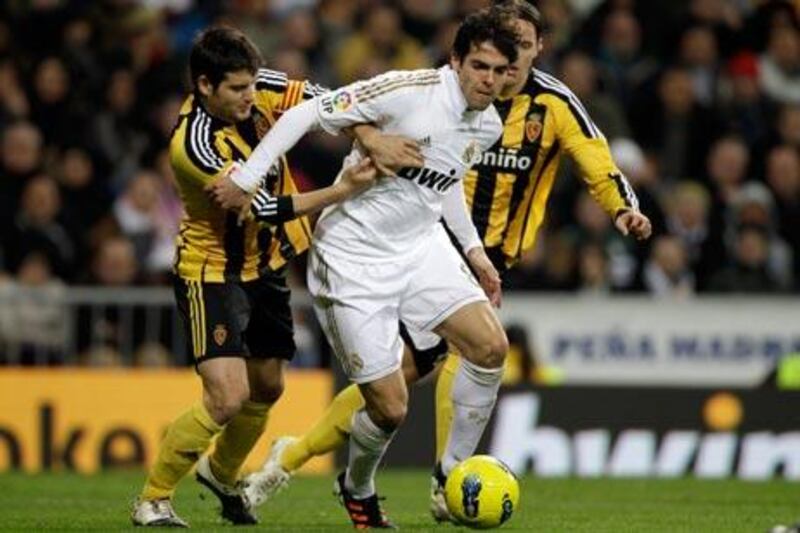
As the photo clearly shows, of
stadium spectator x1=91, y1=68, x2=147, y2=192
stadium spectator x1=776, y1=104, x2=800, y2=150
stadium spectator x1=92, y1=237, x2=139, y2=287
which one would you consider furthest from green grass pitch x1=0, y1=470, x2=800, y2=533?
stadium spectator x1=776, y1=104, x2=800, y2=150

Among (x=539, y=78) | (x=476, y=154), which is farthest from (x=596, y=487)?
(x=476, y=154)

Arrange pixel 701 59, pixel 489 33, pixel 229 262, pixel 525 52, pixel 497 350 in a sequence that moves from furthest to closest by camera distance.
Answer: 1. pixel 701 59
2. pixel 525 52
3. pixel 229 262
4. pixel 497 350
5. pixel 489 33

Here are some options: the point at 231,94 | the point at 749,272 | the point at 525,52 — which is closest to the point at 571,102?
the point at 525,52

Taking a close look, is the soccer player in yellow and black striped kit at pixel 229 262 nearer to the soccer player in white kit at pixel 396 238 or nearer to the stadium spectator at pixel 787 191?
the soccer player in white kit at pixel 396 238

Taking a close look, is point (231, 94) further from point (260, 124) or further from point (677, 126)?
point (677, 126)

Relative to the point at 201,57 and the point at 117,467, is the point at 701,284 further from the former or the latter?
the point at 201,57

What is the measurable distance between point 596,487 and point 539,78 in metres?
3.37

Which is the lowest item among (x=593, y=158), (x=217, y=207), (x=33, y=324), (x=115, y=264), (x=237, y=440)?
(x=33, y=324)

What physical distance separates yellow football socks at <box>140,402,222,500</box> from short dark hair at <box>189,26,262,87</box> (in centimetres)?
148

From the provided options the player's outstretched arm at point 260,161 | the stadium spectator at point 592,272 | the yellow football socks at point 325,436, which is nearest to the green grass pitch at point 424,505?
the yellow football socks at point 325,436

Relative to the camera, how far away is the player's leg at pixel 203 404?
31.2 feet

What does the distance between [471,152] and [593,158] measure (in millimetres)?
1287

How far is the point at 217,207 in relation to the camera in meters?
9.65

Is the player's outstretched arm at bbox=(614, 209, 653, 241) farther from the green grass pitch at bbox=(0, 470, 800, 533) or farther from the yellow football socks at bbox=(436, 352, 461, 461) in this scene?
the green grass pitch at bbox=(0, 470, 800, 533)
